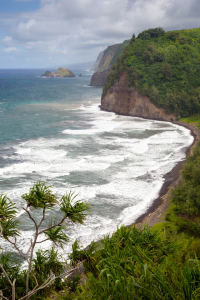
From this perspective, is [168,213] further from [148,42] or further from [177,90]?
[148,42]

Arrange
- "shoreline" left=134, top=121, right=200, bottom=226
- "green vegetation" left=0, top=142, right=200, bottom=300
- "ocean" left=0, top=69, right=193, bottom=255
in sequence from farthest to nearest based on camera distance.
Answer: "ocean" left=0, top=69, right=193, bottom=255
"shoreline" left=134, top=121, right=200, bottom=226
"green vegetation" left=0, top=142, right=200, bottom=300

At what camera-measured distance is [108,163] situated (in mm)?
43781

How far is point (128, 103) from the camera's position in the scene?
87.8m

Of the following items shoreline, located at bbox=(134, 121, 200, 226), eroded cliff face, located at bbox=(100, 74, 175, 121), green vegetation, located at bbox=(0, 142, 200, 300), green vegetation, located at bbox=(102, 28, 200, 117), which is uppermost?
green vegetation, located at bbox=(102, 28, 200, 117)

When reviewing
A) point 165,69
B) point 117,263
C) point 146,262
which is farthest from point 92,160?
point 165,69

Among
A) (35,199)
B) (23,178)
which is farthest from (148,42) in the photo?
(35,199)

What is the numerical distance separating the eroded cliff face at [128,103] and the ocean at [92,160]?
383cm

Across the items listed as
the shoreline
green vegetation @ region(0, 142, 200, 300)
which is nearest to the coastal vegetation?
green vegetation @ region(0, 142, 200, 300)

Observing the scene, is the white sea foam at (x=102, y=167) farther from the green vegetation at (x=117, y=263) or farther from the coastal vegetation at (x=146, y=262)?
the green vegetation at (x=117, y=263)

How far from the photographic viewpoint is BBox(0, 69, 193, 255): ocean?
2922 cm

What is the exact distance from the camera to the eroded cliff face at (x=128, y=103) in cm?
8136

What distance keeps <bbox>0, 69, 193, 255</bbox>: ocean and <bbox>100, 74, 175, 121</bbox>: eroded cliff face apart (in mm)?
3828

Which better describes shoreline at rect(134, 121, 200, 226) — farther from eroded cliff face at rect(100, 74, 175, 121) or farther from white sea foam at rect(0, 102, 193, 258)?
eroded cliff face at rect(100, 74, 175, 121)

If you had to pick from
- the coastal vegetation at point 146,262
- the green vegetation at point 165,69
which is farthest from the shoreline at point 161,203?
the green vegetation at point 165,69
